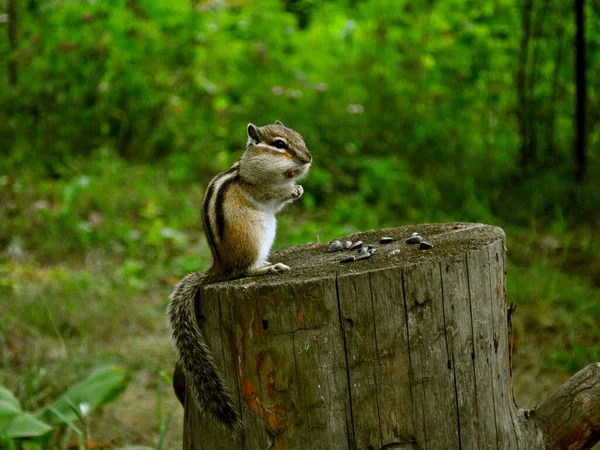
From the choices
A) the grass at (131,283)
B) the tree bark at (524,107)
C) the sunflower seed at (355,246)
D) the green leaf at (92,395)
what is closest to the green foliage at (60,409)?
the green leaf at (92,395)

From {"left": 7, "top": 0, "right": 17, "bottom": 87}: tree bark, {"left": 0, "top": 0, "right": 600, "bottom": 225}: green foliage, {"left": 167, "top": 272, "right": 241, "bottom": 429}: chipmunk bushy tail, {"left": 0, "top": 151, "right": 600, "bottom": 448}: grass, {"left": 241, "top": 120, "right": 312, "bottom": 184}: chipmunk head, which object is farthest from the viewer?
{"left": 7, "top": 0, "right": 17, "bottom": 87}: tree bark

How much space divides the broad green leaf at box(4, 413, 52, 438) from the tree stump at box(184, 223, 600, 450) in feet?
3.72

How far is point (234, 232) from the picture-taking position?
2734 mm

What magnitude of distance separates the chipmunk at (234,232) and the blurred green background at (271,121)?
2.44 m

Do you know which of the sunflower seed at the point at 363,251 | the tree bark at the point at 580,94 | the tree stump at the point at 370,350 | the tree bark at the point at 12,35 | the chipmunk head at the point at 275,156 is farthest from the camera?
→ the tree bark at the point at 12,35

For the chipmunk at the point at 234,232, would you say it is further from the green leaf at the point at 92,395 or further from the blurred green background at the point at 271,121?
the blurred green background at the point at 271,121

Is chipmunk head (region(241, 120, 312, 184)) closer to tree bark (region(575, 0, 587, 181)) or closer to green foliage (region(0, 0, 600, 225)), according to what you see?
green foliage (region(0, 0, 600, 225))

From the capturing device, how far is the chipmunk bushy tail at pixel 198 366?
8.08 ft

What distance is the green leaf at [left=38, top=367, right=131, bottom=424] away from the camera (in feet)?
11.4

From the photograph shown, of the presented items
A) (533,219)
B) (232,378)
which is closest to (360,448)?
(232,378)

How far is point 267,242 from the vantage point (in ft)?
9.25

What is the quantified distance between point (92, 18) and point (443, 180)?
368cm

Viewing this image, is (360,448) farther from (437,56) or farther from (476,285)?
(437,56)

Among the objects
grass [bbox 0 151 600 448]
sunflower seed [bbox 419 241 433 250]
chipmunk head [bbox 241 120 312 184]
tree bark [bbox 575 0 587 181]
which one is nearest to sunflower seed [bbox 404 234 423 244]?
sunflower seed [bbox 419 241 433 250]
